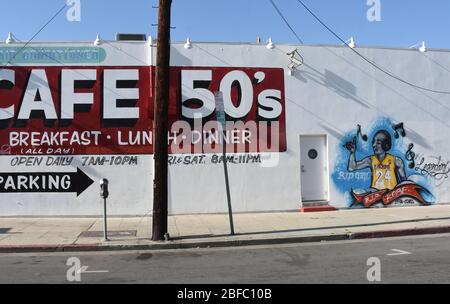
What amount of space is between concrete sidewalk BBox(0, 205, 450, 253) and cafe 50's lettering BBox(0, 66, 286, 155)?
2.31m

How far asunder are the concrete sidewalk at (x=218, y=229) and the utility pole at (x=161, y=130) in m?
0.55

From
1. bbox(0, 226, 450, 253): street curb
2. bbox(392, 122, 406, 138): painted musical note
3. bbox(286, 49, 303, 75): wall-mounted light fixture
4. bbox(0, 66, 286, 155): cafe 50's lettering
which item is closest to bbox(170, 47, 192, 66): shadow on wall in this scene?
bbox(0, 66, 286, 155): cafe 50's lettering

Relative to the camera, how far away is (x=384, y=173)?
1752 centimetres

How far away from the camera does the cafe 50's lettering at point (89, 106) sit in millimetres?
15891

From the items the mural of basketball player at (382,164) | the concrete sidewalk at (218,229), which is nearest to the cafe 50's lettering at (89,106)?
the concrete sidewalk at (218,229)

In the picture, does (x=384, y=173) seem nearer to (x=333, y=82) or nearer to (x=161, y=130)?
(x=333, y=82)

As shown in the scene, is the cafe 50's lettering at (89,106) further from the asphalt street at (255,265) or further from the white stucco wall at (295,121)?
the asphalt street at (255,265)

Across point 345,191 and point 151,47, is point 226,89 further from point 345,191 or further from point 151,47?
point 345,191

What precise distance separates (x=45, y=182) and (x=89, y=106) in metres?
2.63

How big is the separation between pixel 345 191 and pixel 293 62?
451 cm

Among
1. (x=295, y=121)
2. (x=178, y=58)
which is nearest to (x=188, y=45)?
(x=178, y=58)
